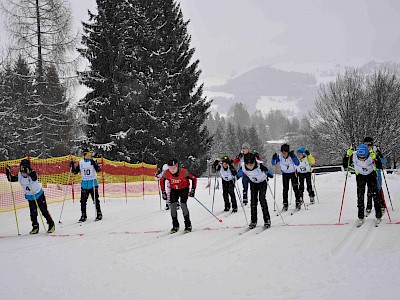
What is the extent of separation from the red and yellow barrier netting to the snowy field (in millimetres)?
5010

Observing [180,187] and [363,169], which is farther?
[180,187]

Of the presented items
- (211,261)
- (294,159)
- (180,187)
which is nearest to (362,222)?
(294,159)

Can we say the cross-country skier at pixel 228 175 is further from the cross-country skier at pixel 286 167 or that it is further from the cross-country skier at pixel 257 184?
the cross-country skier at pixel 257 184

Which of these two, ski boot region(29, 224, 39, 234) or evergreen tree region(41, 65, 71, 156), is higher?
evergreen tree region(41, 65, 71, 156)

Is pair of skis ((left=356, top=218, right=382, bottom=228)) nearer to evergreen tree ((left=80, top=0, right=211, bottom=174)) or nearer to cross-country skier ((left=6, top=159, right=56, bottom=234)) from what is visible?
cross-country skier ((left=6, top=159, right=56, bottom=234))

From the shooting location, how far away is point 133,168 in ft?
62.9

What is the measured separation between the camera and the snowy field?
4.28 metres

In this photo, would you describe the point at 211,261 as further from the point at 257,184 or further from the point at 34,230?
the point at 34,230

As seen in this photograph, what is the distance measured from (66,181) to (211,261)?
42.2 ft

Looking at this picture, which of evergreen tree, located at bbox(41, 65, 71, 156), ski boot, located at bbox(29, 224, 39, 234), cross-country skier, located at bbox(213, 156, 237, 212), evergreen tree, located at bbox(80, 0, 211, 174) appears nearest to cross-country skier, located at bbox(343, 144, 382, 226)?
cross-country skier, located at bbox(213, 156, 237, 212)

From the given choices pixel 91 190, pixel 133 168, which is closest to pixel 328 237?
pixel 91 190

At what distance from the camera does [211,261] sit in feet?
17.8

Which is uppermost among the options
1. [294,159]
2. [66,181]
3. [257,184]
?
[294,159]

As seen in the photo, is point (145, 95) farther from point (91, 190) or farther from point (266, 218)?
point (266, 218)
